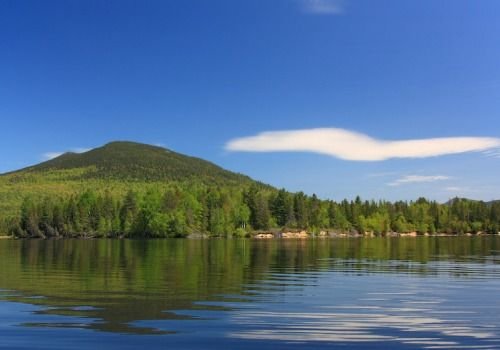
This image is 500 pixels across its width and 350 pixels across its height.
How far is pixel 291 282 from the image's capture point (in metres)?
37.1

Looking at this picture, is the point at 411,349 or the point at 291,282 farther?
the point at 291,282

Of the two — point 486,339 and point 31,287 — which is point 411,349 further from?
point 31,287

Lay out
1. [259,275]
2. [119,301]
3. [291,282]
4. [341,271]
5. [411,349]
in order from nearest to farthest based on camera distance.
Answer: [411,349] < [119,301] < [291,282] < [259,275] < [341,271]

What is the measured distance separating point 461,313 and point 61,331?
17115 millimetres

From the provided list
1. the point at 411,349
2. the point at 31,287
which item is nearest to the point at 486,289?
the point at 411,349

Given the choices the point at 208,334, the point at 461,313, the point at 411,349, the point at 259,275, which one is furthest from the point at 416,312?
the point at 259,275

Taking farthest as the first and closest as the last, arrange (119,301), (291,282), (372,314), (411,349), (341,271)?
(341,271) → (291,282) → (119,301) → (372,314) → (411,349)

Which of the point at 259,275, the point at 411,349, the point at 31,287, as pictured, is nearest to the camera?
the point at 411,349

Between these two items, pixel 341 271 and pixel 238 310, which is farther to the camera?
pixel 341 271

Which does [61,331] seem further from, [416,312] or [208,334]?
[416,312]

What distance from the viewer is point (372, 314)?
79.3 feet

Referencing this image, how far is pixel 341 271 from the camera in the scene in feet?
153

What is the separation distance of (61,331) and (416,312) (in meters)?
15.3

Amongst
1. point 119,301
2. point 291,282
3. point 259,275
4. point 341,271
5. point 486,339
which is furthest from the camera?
point 341,271
